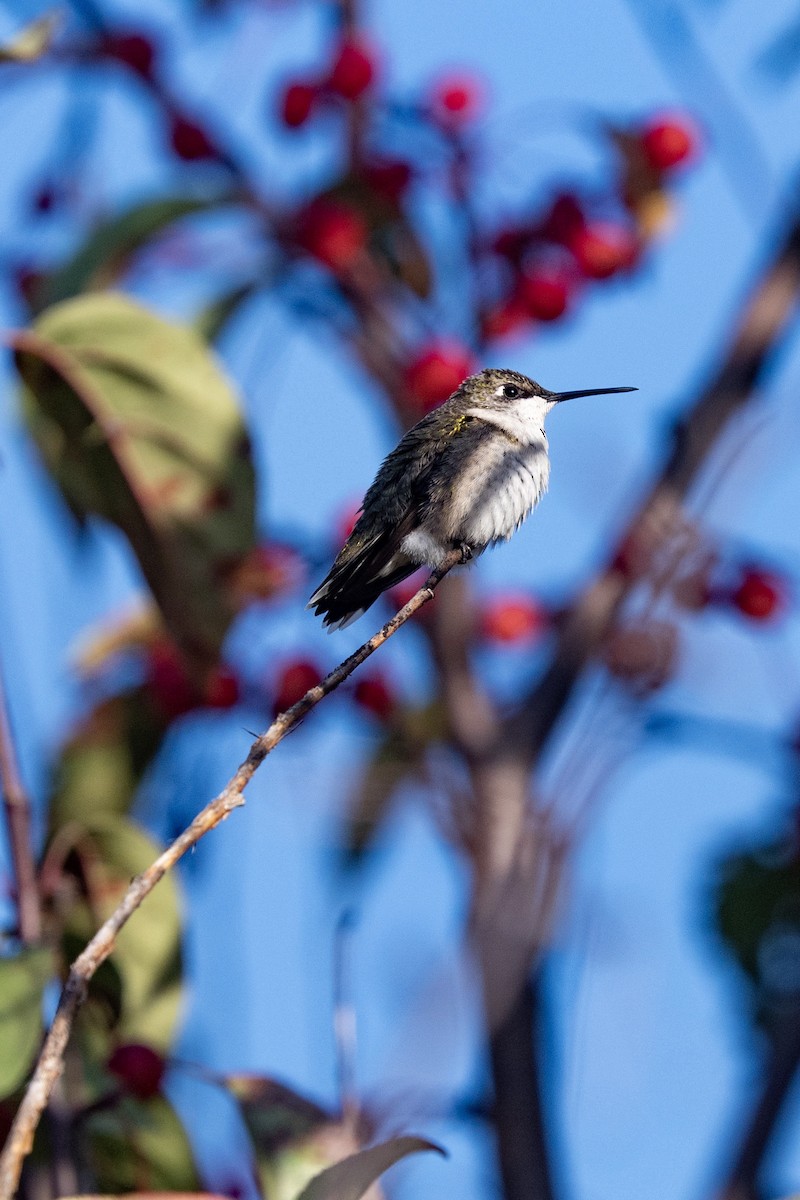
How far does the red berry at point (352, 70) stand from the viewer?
12.8 feet

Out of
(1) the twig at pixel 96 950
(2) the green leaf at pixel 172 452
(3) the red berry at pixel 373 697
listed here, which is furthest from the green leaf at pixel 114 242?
(1) the twig at pixel 96 950

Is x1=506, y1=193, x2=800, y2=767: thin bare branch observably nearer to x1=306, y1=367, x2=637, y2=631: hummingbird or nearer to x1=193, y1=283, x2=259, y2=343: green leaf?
x1=306, y1=367, x2=637, y2=631: hummingbird

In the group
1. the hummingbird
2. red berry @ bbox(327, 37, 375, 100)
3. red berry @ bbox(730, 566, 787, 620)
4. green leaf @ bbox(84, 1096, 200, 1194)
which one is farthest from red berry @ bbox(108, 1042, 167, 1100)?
red berry @ bbox(327, 37, 375, 100)

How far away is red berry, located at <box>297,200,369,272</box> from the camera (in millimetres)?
3676

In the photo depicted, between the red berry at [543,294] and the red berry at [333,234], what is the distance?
1.64 ft

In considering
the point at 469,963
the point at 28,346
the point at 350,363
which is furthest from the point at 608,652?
the point at 28,346

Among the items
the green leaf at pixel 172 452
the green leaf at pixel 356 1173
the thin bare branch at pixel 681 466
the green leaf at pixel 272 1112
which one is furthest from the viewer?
the thin bare branch at pixel 681 466

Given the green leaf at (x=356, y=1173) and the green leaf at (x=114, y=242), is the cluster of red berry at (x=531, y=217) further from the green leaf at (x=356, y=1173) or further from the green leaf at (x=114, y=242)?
the green leaf at (x=356, y=1173)

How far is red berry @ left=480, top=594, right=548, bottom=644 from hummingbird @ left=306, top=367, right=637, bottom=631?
114 centimetres

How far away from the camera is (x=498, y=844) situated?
9.82ft

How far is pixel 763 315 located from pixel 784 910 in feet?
5.55

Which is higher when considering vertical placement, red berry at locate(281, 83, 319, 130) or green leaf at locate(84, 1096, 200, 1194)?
red berry at locate(281, 83, 319, 130)

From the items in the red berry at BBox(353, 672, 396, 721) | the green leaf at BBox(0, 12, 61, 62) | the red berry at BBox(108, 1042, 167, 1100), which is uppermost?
the green leaf at BBox(0, 12, 61, 62)

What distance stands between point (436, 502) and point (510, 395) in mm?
614
